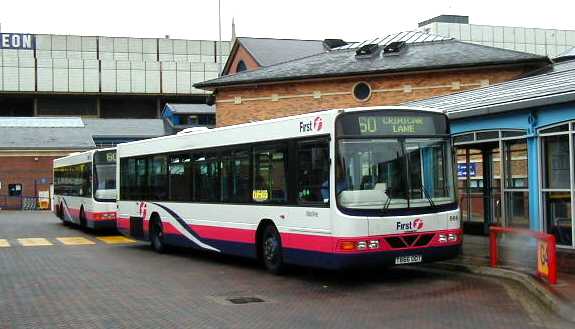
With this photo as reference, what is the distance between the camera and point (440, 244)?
12.2 metres

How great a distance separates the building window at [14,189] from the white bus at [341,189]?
149ft

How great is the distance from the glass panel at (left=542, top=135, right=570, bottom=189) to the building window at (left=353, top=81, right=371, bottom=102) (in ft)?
64.1

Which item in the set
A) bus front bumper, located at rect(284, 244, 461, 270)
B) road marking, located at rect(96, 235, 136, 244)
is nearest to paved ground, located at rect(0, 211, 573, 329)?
bus front bumper, located at rect(284, 244, 461, 270)

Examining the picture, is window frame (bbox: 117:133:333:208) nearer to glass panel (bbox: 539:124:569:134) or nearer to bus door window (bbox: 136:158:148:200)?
bus door window (bbox: 136:158:148:200)

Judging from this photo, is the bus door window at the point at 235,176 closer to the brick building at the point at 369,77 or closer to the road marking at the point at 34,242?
the road marking at the point at 34,242

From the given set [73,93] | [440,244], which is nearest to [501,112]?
[440,244]

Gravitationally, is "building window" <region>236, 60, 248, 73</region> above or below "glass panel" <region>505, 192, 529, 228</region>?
above

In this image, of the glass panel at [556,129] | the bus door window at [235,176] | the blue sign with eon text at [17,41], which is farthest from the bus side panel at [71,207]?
A: the blue sign with eon text at [17,41]

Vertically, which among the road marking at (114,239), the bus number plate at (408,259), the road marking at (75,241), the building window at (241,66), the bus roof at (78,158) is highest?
the building window at (241,66)

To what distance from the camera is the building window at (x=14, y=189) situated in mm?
56188

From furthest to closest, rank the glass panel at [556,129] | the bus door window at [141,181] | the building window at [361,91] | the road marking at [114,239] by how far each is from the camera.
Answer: the building window at [361,91]
the road marking at [114,239]
the bus door window at [141,181]
the glass panel at [556,129]

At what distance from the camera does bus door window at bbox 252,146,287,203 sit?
13.0m

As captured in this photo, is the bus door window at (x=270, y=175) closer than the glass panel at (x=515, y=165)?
Yes

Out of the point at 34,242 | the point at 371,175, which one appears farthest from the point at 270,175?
the point at 34,242
